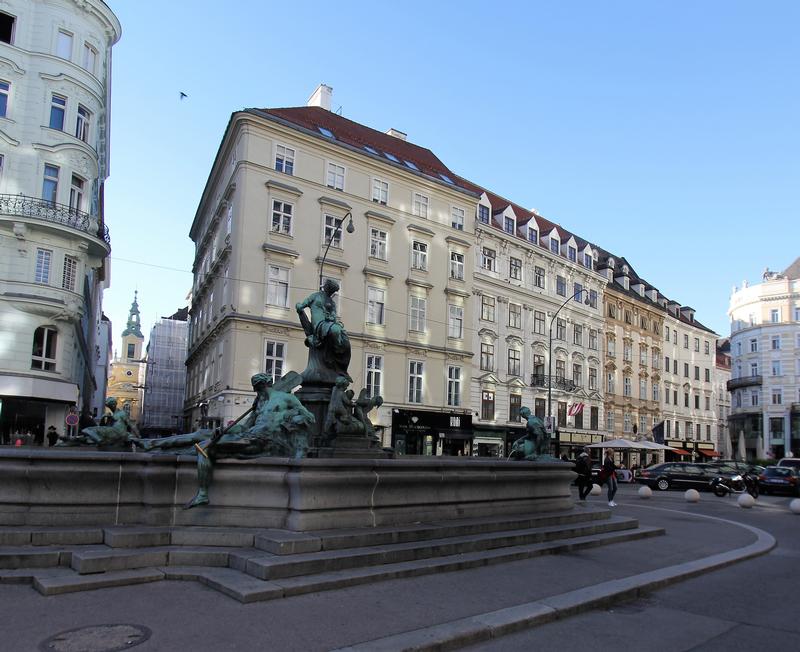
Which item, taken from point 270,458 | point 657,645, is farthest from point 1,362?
point 657,645

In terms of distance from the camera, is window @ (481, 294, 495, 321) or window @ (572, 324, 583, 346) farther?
window @ (572, 324, 583, 346)

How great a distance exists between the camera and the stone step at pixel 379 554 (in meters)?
6.73

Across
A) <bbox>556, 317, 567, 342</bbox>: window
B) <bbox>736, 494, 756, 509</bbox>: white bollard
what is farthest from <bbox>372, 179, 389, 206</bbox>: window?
<bbox>736, 494, 756, 509</bbox>: white bollard

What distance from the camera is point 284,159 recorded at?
34.6 m

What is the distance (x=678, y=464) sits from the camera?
31312 mm

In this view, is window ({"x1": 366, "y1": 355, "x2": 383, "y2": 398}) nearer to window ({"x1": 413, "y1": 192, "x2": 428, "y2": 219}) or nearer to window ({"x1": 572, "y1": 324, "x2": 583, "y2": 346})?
window ({"x1": 413, "y1": 192, "x2": 428, "y2": 219})

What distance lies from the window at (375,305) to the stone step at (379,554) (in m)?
27.2

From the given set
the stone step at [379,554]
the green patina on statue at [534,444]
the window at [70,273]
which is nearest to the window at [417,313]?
the window at [70,273]

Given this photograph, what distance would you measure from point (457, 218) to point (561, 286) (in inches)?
461

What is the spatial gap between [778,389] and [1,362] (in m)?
70.4

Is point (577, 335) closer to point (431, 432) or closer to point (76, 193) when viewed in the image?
point (431, 432)

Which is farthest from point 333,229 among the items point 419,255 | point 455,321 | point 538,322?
point 538,322

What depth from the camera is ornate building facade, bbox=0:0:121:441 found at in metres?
27.2

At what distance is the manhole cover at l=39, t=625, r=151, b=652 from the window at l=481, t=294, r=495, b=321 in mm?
38555
